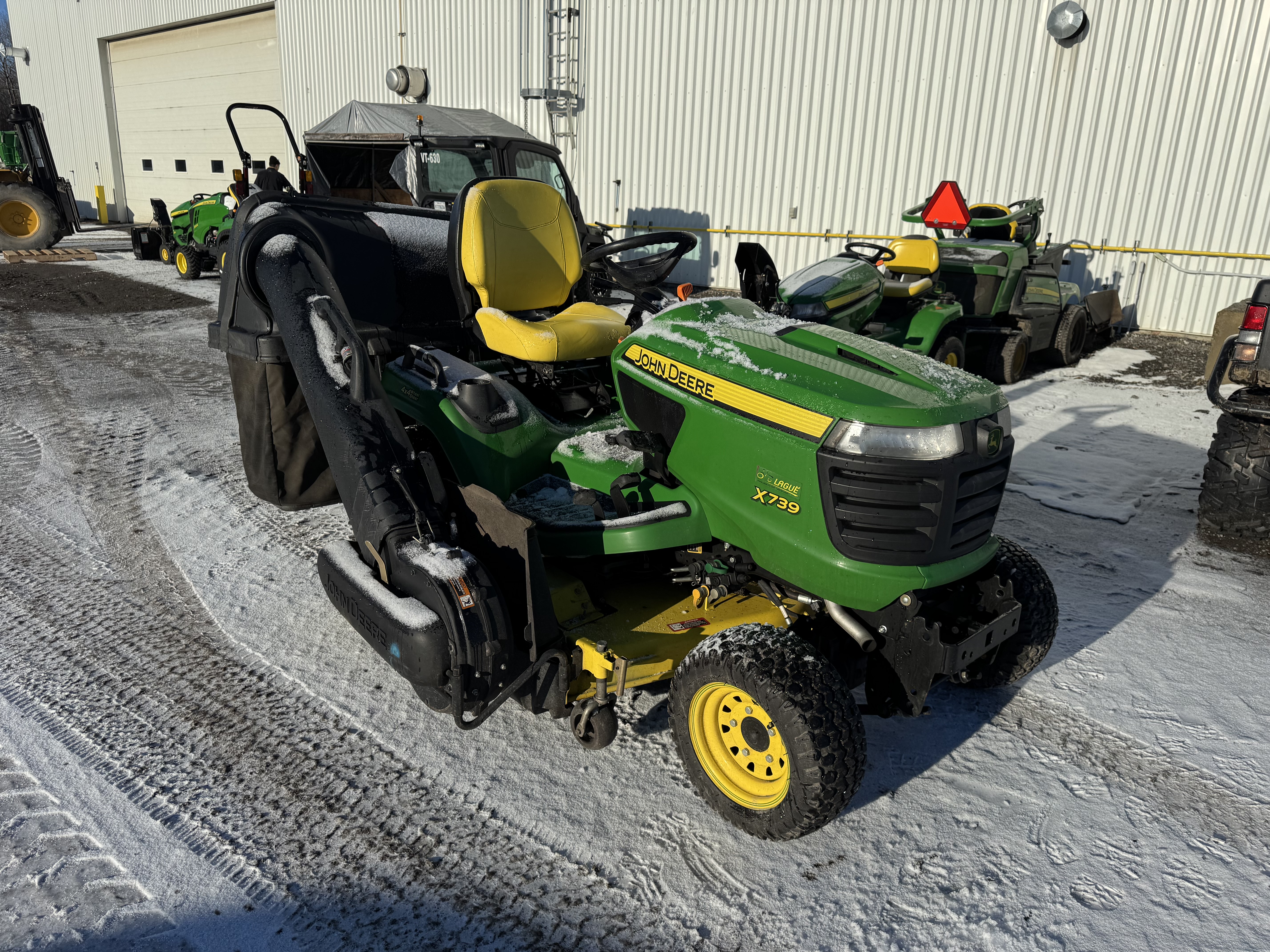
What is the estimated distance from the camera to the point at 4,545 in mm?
3801

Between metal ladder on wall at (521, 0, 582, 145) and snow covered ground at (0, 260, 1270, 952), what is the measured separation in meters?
11.2

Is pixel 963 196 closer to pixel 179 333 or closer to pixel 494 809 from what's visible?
pixel 179 333

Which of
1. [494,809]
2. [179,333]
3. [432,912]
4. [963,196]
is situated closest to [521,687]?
[494,809]

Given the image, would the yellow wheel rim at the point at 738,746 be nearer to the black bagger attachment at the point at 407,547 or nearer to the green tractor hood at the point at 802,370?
the black bagger attachment at the point at 407,547

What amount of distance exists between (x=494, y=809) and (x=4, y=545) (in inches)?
111

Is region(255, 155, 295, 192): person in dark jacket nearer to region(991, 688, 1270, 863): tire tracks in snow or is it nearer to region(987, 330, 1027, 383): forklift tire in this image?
region(987, 330, 1027, 383): forklift tire

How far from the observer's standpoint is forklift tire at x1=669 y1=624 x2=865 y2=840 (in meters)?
2.12

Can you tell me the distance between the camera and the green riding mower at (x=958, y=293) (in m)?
5.86

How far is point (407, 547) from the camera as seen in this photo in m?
2.42

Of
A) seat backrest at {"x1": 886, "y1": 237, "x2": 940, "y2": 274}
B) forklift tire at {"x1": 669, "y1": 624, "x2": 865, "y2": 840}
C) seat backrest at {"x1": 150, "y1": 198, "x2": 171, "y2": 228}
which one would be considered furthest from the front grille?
seat backrest at {"x1": 150, "y1": 198, "x2": 171, "y2": 228}

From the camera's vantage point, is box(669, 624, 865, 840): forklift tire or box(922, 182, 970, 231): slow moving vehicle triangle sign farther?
box(922, 182, 970, 231): slow moving vehicle triangle sign

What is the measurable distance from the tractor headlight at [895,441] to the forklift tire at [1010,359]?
17.3ft

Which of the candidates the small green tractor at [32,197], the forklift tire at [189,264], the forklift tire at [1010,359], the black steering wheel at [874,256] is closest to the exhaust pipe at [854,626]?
the black steering wheel at [874,256]

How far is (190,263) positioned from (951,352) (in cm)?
1000
